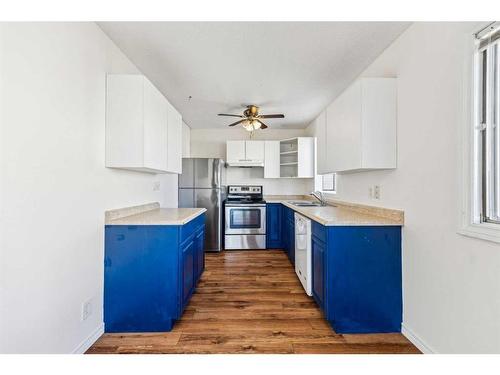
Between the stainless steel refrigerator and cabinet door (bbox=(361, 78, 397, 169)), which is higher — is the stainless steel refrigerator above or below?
below

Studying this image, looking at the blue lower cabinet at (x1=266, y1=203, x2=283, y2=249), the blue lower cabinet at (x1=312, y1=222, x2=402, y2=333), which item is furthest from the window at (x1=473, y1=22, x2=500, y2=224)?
the blue lower cabinet at (x1=266, y1=203, x2=283, y2=249)

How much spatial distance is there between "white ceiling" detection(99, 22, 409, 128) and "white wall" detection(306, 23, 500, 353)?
1.38ft

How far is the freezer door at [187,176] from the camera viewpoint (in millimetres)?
4160

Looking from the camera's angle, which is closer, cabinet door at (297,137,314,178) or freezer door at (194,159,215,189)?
freezer door at (194,159,215,189)

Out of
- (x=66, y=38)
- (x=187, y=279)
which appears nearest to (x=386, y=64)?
(x=66, y=38)

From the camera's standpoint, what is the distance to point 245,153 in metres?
4.61

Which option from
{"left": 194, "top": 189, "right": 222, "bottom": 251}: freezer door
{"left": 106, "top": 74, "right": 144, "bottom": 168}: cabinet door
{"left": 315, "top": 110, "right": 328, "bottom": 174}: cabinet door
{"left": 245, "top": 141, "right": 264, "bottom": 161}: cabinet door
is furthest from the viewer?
{"left": 245, "top": 141, "right": 264, "bottom": 161}: cabinet door

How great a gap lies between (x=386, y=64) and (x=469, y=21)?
31.8 inches

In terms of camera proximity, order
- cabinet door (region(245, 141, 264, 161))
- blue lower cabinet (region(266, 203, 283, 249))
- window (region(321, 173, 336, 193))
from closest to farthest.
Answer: window (region(321, 173, 336, 193)), blue lower cabinet (region(266, 203, 283, 249)), cabinet door (region(245, 141, 264, 161))

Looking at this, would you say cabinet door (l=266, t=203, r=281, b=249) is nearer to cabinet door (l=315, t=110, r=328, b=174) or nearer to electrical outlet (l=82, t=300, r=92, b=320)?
cabinet door (l=315, t=110, r=328, b=174)

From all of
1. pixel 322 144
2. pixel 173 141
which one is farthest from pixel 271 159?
pixel 173 141

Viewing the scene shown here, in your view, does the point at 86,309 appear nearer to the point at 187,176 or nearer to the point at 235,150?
the point at 187,176

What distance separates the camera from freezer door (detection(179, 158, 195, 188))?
4.16 metres

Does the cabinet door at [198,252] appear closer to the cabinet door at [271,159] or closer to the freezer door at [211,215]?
the freezer door at [211,215]
